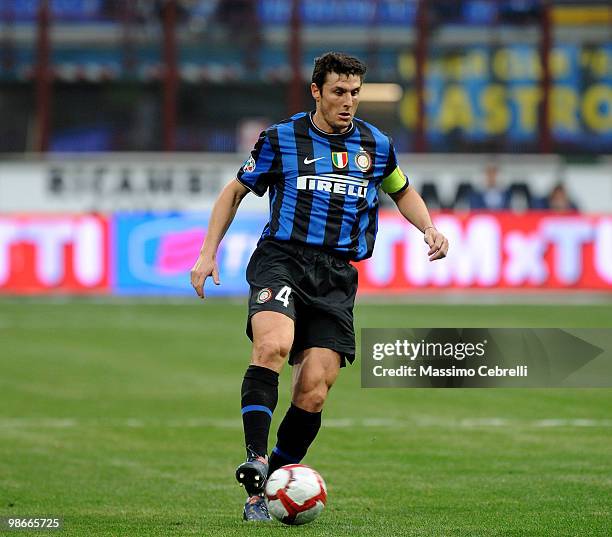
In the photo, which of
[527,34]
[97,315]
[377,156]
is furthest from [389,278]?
[377,156]

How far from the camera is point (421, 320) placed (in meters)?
19.5

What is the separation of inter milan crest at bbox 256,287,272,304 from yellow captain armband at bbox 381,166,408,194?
0.89 metres

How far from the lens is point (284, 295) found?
654 centimetres

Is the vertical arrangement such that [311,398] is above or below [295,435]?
above

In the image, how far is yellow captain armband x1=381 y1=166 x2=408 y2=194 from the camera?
705 centimetres

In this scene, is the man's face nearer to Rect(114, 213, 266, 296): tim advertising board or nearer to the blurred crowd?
Rect(114, 213, 266, 296): tim advertising board

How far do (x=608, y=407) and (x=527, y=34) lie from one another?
17.3m

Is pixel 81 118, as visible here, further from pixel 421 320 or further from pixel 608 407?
pixel 608 407

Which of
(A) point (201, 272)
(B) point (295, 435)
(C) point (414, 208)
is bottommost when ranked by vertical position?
(B) point (295, 435)

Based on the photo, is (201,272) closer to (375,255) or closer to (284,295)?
(284,295)

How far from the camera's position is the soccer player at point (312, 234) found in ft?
21.7

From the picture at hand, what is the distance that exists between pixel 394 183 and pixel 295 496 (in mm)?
1683

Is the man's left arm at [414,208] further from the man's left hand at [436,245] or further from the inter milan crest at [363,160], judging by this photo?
the inter milan crest at [363,160]

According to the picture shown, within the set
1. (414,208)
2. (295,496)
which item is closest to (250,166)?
(414,208)
